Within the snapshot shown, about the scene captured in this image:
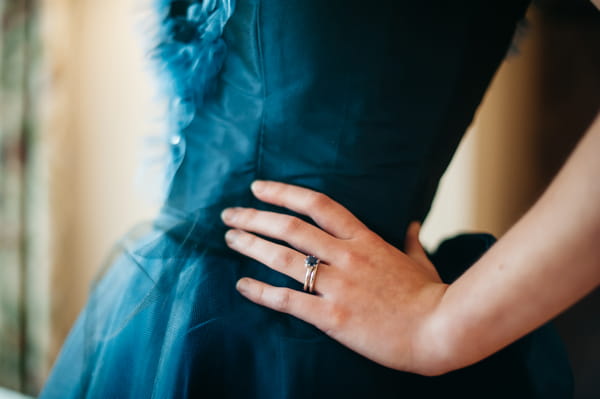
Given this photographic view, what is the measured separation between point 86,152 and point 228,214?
1427mm

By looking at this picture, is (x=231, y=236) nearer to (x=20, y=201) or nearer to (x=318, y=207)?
(x=318, y=207)

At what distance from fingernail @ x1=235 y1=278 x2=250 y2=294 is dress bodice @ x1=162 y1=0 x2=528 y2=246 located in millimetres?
101

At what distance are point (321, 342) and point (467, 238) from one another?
0.29m

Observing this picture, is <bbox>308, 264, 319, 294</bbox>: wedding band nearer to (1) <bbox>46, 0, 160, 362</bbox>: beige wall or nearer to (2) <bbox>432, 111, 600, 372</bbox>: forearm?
(2) <bbox>432, 111, 600, 372</bbox>: forearm

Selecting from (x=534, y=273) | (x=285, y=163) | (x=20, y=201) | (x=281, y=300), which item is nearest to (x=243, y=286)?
(x=281, y=300)

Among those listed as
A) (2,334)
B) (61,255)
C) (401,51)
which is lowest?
(2,334)

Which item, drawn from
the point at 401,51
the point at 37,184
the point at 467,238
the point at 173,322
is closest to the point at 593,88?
the point at 467,238

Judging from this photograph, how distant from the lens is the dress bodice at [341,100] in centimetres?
47

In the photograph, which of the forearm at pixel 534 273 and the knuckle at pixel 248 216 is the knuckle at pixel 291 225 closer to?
the knuckle at pixel 248 216

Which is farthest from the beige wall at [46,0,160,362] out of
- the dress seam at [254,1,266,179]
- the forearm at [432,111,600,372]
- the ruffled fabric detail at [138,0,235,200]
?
the forearm at [432,111,600,372]

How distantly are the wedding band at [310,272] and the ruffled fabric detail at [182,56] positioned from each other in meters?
0.20

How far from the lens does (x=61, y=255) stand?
162 cm

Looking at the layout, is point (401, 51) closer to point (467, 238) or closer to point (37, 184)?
point (467, 238)

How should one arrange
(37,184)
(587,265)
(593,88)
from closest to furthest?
(587,265)
(593,88)
(37,184)
